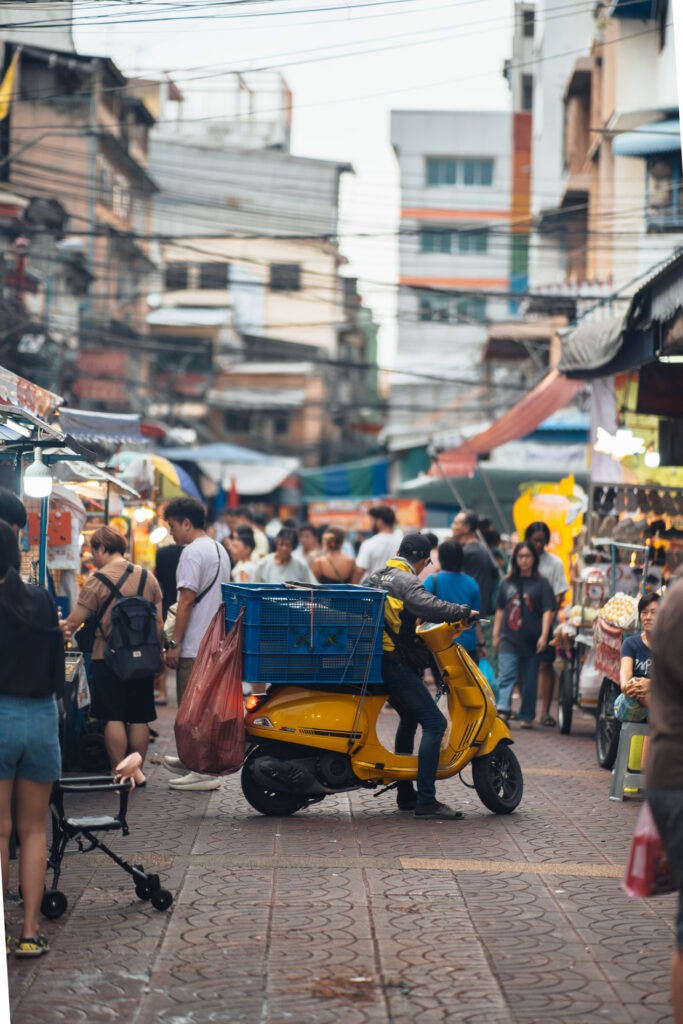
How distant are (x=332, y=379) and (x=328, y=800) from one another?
53.0 meters

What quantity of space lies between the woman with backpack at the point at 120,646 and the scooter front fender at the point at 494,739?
7.38 feet

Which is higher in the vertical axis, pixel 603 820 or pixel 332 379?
pixel 332 379

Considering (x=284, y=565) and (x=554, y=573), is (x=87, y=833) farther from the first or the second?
(x=554, y=573)

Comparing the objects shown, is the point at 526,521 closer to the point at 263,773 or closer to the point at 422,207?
the point at 263,773

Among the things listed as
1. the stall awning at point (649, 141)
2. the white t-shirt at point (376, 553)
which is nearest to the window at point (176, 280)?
the stall awning at point (649, 141)

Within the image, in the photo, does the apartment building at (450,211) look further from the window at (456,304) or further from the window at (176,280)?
the window at (176,280)

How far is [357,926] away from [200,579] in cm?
401

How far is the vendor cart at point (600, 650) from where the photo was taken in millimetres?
11086

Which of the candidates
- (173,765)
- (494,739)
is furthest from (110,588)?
(494,739)

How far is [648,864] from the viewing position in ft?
14.9

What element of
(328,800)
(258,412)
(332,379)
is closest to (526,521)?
(328,800)

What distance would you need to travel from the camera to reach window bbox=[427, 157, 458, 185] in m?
63.4

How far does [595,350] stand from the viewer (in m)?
13.1

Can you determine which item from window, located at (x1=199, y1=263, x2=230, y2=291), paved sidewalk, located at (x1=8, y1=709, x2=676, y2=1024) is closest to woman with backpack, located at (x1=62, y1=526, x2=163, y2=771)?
paved sidewalk, located at (x1=8, y1=709, x2=676, y2=1024)
